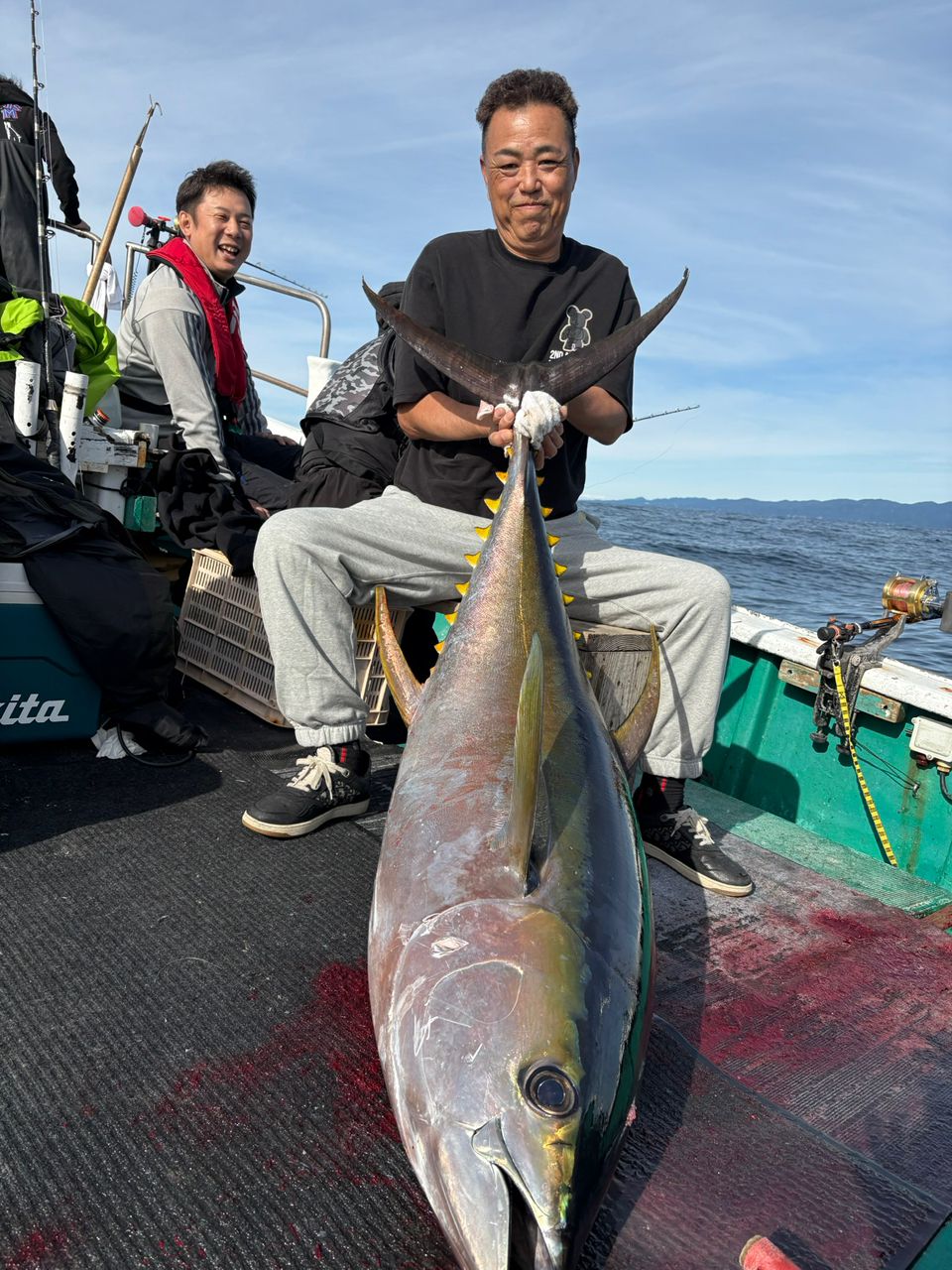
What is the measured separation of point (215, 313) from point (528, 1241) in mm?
3802

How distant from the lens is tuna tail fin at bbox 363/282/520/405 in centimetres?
244

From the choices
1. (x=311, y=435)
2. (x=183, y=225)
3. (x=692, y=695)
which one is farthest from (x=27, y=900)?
(x=183, y=225)

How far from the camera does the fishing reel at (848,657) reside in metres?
3.15

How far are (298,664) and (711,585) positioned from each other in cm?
125

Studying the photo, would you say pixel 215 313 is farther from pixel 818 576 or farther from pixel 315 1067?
pixel 818 576

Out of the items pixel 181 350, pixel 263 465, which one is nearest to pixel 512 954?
pixel 181 350

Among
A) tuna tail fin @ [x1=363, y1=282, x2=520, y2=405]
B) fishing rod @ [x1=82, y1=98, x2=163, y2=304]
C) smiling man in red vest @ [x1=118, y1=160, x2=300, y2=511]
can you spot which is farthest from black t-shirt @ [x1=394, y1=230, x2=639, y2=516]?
fishing rod @ [x1=82, y1=98, x2=163, y2=304]

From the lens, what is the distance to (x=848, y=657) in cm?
315

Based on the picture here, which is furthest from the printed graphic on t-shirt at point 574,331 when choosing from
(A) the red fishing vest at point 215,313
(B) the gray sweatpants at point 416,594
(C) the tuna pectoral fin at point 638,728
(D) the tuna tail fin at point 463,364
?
(A) the red fishing vest at point 215,313

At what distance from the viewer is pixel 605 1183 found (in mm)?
1112

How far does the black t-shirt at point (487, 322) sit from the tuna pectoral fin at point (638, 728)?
3.10 feet

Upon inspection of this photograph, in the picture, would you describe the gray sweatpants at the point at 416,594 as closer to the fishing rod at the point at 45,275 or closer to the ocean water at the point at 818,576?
the fishing rod at the point at 45,275

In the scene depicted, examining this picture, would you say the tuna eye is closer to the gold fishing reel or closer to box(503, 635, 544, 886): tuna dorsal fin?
box(503, 635, 544, 886): tuna dorsal fin

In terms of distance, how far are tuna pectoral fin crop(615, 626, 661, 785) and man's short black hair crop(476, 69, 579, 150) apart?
175cm
